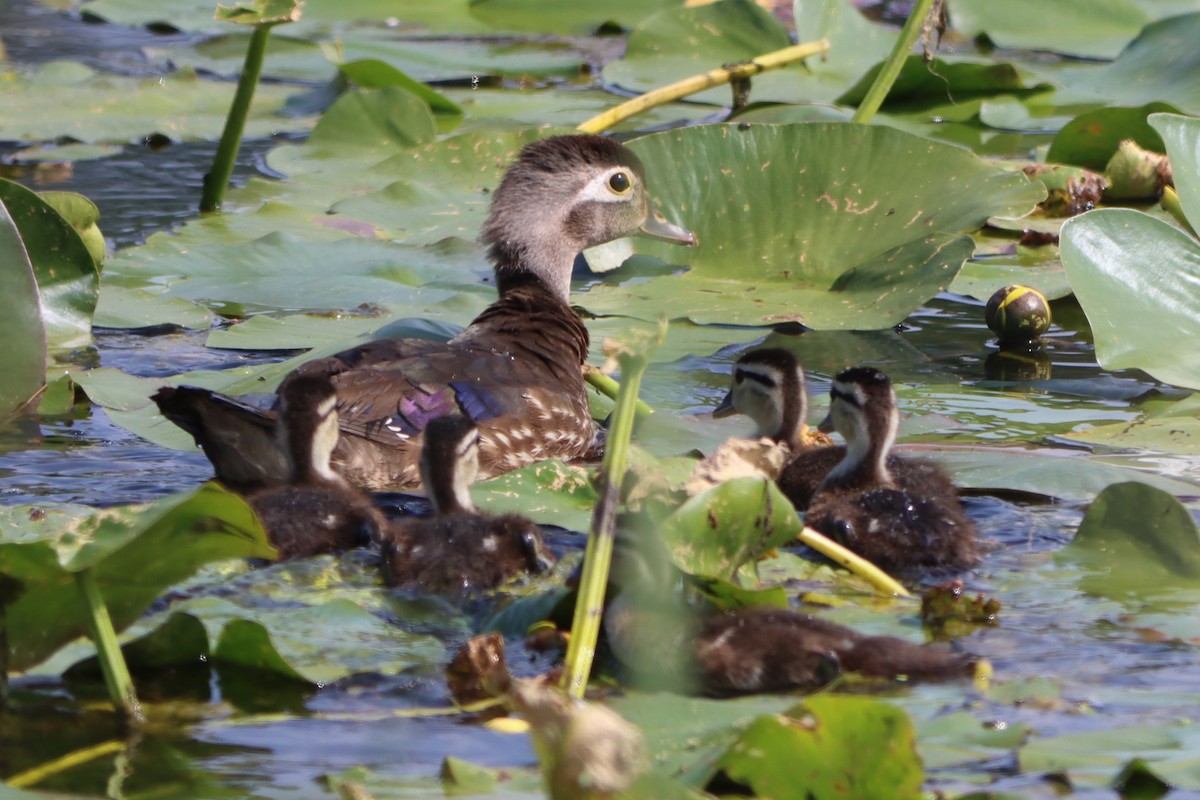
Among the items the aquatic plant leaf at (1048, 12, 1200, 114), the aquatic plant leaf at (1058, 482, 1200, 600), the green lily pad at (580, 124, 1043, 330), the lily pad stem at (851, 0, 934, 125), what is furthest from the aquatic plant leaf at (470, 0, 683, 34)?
the aquatic plant leaf at (1058, 482, 1200, 600)

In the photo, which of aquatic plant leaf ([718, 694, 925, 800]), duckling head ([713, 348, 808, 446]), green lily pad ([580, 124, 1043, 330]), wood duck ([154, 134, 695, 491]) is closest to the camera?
aquatic plant leaf ([718, 694, 925, 800])

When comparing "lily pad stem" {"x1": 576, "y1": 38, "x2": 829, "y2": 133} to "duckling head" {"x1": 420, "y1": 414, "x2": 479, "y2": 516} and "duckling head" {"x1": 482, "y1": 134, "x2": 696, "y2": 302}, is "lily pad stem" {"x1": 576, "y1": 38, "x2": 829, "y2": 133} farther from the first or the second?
"duckling head" {"x1": 420, "y1": 414, "x2": 479, "y2": 516}

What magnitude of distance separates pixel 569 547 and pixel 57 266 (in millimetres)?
2387

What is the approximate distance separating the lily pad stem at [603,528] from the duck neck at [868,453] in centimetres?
202

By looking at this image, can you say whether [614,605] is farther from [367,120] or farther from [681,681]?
[367,120]

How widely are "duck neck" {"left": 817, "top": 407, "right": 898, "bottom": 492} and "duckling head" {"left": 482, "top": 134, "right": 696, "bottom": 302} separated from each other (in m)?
1.95

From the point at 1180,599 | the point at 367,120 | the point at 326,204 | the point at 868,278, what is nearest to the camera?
the point at 1180,599

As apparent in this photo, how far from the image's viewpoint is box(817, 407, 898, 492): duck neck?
4.95 m

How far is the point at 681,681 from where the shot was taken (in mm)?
3596

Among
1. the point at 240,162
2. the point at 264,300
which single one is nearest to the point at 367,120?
the point at 240,162

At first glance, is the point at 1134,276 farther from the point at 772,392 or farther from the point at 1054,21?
the point at 1054,21

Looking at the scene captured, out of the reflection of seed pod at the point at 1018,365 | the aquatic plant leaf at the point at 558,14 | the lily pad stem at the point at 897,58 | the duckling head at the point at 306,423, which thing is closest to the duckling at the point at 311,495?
the duckling head at the point at 306,423

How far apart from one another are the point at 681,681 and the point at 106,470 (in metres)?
2.54

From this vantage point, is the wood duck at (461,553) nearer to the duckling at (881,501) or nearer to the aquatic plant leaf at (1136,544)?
the duckling at (881,501)
